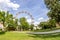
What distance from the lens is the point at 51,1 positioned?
26.0m

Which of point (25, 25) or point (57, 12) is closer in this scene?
point (57, 12)

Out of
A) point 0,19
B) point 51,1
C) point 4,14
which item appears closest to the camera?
point 51,1

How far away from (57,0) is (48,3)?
9.45 feet

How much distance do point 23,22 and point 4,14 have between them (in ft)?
77.6

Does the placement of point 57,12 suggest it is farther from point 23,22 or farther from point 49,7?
point 23,22

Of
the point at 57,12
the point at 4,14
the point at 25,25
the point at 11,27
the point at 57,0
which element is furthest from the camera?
the point at 25,25

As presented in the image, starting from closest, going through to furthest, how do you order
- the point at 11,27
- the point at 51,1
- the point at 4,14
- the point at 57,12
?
the point at 51,1 → the point at 57,12 → the point at 4,14 → the point at 11,27

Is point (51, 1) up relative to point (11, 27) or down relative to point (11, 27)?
up

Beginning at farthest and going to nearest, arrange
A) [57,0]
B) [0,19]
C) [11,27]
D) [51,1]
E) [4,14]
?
[11,27] < [4,14] < [0,19] < [51,1] < [57,0]

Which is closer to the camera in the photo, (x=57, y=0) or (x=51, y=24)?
(x=57, y=0)

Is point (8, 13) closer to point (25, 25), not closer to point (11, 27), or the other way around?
point (11, 27)

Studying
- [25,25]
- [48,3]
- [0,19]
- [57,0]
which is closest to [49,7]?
[48,3]

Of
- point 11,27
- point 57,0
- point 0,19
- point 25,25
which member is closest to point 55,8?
point 57,0

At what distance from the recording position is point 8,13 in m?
43.4
